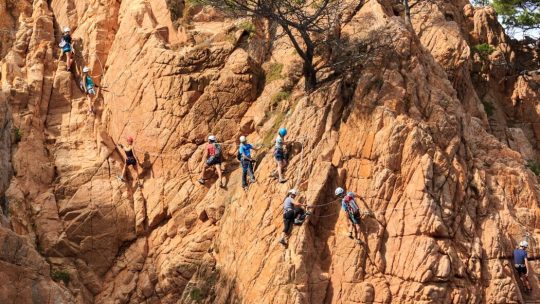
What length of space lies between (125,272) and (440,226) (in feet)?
33.7

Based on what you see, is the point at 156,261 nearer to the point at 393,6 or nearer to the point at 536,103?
the point at 393,6

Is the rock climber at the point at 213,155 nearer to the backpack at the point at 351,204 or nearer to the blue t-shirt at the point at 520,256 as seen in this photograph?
the backpack at the point at 351,204

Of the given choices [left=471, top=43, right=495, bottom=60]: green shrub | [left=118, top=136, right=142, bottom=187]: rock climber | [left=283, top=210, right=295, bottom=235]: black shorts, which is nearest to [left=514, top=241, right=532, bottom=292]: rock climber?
[left=283, top=210, right=295, bottom=235]: black shorts

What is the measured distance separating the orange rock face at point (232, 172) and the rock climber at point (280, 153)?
27 cm

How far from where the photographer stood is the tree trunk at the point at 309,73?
27.9m

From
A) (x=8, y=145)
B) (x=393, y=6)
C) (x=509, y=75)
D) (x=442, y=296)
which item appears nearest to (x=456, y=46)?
(x=393, y=6)

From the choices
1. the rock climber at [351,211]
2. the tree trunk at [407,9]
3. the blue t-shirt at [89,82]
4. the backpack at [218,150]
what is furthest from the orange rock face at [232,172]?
the tree trunk at [407,9]

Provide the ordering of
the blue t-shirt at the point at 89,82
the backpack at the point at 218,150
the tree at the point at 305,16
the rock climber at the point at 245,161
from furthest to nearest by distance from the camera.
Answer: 1. the blue t-shirt at the point at 89,82
2. the tree at the point at 305,16
3. the backpack at the point at 218,150
4. the rock climber at the point at 245,161

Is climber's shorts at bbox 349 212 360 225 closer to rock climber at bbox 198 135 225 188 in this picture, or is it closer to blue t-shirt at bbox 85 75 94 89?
rock climber at bbox 198 135 225 188

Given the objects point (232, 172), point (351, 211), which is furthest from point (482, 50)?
point (351, 211)

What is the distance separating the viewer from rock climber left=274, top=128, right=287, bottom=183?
25.9 meters

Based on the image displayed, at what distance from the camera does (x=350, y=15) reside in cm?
3009

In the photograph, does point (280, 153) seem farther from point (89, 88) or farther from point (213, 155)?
point (89, 88)

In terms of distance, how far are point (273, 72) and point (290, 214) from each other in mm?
6980
